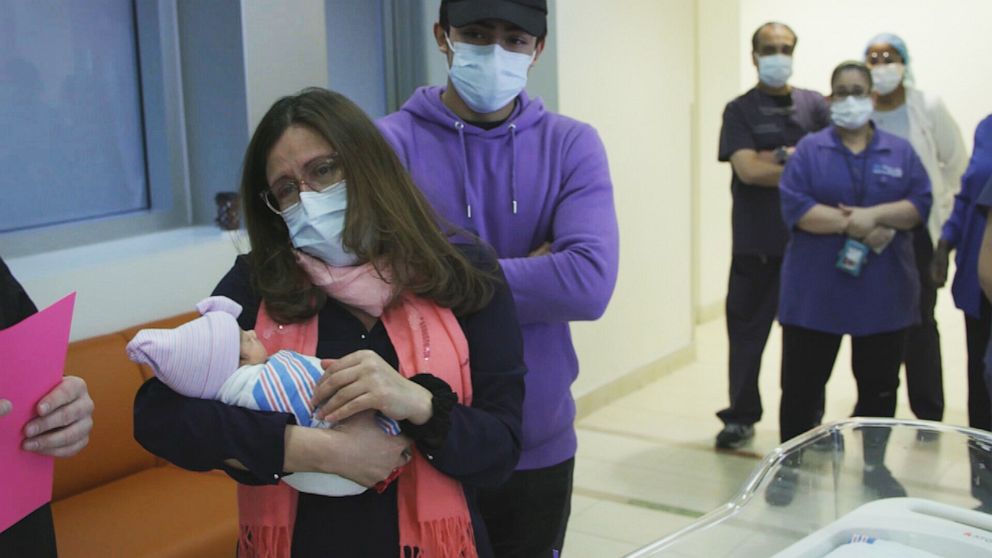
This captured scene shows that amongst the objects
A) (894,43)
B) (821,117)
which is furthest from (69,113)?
(894,43)

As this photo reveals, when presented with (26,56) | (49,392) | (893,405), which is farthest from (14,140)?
(893,405)

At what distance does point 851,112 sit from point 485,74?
2198mm

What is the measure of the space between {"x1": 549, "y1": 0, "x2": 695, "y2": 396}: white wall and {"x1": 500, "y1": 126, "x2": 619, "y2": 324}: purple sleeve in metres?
2.63

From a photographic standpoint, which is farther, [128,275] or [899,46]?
[899,46]

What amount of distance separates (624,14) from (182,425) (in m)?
4.20

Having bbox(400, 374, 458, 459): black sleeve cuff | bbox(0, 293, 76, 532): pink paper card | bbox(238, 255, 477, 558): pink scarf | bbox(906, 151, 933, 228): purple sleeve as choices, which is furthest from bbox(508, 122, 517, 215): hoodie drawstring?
bbox(906, 151, 933, 228): purple sleeve

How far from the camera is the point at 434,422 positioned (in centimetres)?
148

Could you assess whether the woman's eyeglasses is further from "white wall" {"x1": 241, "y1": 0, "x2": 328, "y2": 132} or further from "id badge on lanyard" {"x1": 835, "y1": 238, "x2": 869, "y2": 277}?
"id badge on lanyard" {"x1": 835, "y1": 238, "x2": 869, "y2": 277}

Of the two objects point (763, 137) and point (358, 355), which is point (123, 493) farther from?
point (763, 137)

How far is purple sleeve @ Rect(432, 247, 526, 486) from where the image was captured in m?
1.52

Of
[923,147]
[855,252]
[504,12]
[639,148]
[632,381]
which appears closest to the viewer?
[504,12]

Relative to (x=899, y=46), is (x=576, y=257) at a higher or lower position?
lower

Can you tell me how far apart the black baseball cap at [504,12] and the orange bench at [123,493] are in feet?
4.30

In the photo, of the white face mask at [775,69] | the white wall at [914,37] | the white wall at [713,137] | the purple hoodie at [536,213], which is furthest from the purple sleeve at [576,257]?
the white wall at [914,37]
